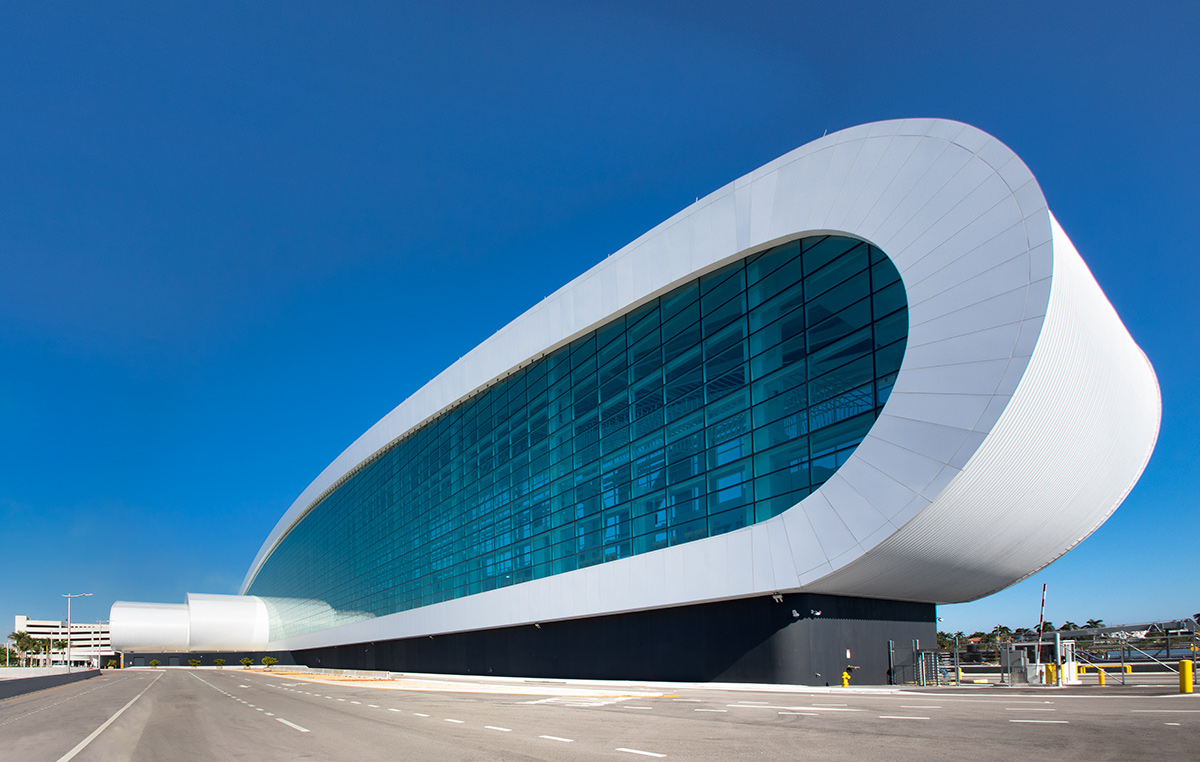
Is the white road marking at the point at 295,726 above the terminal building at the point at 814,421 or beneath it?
beneath

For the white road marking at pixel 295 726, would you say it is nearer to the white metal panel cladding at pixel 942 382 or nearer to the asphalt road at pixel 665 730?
the asphalt road at pixel 665 730

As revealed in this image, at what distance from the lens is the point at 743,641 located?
91.4 feet

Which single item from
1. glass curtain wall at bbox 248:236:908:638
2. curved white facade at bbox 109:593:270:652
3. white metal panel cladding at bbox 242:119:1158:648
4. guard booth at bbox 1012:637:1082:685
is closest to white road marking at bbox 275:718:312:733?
white metal panel cladding at bbox 242:119:1158:648

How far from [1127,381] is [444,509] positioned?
125 feet

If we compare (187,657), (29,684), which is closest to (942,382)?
(29,684)

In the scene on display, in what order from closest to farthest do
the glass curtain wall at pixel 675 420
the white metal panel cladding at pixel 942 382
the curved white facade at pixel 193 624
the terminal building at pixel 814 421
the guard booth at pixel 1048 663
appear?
the white metal panel cladding at pixel 942 382, the terminal building at pixel 814 421, the guard booth at pixel 1048 663, the glass curtain wall at pixel 675 420, the curved white facade at pixel 193 624

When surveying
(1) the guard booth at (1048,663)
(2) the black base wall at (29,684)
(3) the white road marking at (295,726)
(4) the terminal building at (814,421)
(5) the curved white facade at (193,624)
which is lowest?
(5) the curved white facade at (193,624)

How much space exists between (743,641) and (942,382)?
1109cm

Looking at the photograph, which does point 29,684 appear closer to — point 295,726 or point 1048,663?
point 295,726

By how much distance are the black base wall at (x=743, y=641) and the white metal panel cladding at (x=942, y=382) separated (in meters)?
0.96

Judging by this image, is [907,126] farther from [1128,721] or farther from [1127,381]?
[1128,721]

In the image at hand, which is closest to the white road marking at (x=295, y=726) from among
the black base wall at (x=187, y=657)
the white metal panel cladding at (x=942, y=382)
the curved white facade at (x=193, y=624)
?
the white metal panel cladding at (x=942, y=382)

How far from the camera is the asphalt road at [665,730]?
408 inches

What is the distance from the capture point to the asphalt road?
10359mm
